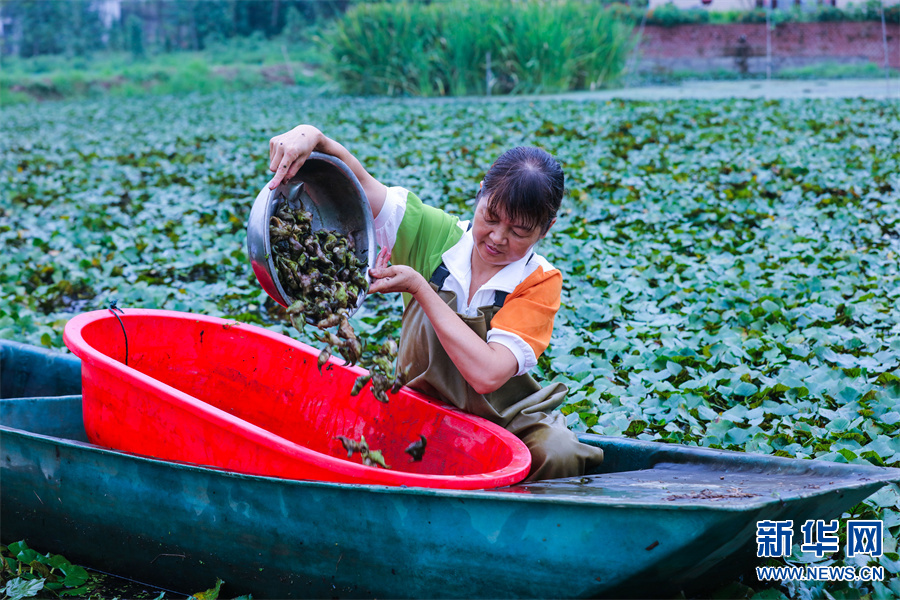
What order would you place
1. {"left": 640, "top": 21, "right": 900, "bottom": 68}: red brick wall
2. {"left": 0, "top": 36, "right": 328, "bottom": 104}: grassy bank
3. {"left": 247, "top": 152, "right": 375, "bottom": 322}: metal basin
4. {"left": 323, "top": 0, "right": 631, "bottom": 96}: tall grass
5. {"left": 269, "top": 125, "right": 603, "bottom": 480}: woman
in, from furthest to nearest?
{"left": 640, "top": 21, "right": 900, "bottom": 68}: red brick wall, {"left": 0, "top": 36, "right": 328, "bottom": 104}: grassy bank, {"left": 323, "top": 0, "right": 631, "bottom": 96}: tall grass, {"left": 247, "top": 152, "right": 375, "bottom": 322}: metal basin, {"left": 269, "top": 125, "right": 603, "bottom": 480}: woman

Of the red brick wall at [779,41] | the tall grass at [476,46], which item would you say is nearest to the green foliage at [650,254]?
the tall grass at [476,46]

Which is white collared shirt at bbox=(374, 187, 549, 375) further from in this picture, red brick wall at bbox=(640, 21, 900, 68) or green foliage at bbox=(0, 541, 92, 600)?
red brick wall at bbox=(640, 21, 900, 68)

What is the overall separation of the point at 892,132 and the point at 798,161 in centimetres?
222

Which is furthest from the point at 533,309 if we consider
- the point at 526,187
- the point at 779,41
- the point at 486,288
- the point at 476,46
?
the point at 779,41

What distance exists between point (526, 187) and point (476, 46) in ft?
42.4

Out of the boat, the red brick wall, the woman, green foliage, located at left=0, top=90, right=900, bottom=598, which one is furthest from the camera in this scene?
the red brick wall

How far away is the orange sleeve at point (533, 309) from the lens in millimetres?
1938

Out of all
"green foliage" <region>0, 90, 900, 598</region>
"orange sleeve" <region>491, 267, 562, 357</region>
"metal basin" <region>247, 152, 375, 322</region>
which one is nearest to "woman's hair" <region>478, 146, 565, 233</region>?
"orange sleeve" <region>491, 267, 562, 357</region>

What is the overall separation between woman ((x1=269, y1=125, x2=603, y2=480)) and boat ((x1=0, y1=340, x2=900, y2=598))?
0.17 metres

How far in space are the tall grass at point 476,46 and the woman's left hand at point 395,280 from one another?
40.7 ft

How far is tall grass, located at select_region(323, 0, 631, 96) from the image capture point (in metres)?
13.8

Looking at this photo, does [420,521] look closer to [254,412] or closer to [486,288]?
[486,288]

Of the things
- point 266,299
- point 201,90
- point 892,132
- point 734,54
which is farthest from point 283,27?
point 266,299

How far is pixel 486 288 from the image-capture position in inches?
79.6
